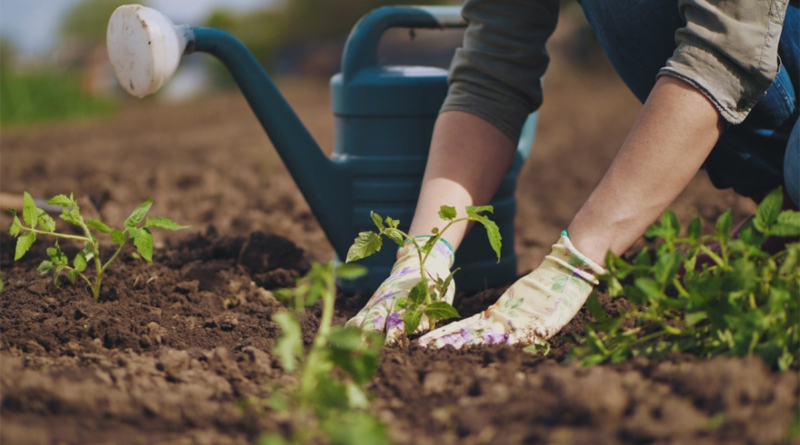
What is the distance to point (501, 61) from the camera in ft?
5.92

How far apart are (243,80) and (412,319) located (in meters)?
0.82

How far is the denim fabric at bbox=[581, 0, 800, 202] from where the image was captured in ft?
5.25

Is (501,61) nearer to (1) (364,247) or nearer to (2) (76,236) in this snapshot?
(1) (364,247)

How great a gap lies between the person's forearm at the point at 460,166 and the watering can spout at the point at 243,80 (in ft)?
1.09

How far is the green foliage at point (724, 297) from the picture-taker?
3.57 ft

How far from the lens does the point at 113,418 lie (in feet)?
3.36

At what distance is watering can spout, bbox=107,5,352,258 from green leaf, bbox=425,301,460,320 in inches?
25.7

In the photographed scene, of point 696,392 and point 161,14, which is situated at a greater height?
point 161,14

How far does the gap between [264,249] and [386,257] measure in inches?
12.4

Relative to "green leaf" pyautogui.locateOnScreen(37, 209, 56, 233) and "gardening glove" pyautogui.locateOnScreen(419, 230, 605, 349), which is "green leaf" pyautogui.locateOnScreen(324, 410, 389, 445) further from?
"green leaf" pyautogui.locateOnScreen(37, 209, 56, 233)

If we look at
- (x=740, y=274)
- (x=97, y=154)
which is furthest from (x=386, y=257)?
(x=97, y=154)

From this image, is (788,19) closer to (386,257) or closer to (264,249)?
(386,257)

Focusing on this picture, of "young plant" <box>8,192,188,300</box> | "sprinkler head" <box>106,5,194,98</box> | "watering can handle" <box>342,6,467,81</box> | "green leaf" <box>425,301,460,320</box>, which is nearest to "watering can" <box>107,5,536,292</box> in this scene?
"watering can handle" <box>342,6,467,81</box>

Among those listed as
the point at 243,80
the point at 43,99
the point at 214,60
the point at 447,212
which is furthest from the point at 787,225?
the point at 214,60
